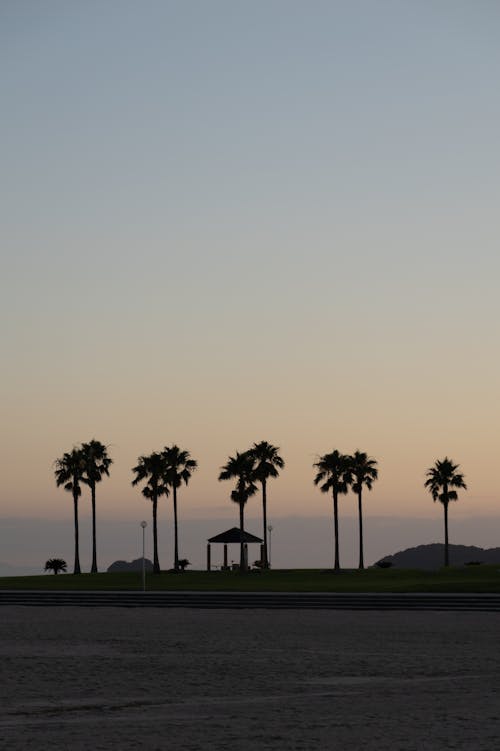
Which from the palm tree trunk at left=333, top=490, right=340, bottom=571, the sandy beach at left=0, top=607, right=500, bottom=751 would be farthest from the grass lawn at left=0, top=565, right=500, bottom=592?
the sandy beach at left=0, top=607, right=500, bottom=751

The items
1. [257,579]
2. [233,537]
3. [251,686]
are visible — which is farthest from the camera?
[233,537]

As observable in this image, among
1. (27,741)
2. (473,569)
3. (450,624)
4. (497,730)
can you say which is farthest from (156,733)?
(473,569)

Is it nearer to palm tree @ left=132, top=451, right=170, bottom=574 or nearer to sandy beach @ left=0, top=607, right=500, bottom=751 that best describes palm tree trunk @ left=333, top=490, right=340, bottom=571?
palm tree @ left=132, top=451, right=170, bottom=574

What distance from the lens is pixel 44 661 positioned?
2319cm

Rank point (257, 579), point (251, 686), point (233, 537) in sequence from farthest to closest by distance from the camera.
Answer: point (233, 537) < point (257, 579) < point (251, 686)

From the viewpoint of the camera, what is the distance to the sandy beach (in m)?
13.1

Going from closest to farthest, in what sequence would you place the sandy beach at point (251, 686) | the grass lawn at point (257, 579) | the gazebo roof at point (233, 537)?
the sandy beach at point (251, 686) < the grass lawn at point (257, 579) < the gazebo roof at point (233, 537)

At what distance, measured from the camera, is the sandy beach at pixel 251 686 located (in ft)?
43.1

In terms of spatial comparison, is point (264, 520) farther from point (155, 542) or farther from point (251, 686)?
point (251, 686)

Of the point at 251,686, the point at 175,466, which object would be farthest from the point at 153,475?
the point at 251,686

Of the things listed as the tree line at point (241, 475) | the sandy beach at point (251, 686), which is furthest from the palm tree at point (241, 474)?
the sandy beach at point (251, 686)

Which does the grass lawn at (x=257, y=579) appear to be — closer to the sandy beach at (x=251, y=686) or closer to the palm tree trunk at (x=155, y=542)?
the palm tree trunk at (x=155, y=542)

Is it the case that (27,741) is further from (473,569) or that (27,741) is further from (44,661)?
(473,569)

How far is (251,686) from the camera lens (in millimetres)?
18594
